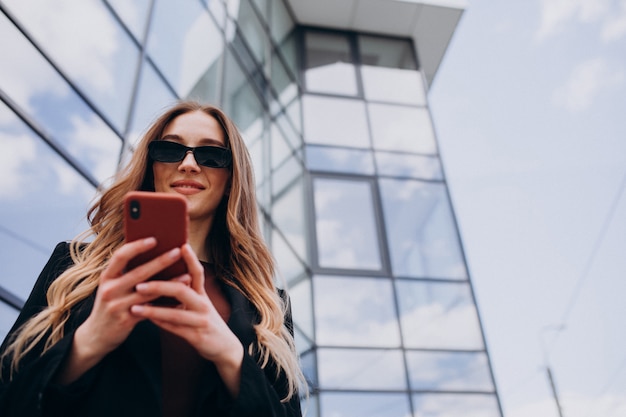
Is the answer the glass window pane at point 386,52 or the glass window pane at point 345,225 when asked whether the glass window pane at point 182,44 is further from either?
the glass window pane at point 386,52

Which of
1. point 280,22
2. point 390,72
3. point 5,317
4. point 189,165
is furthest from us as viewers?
point 390,72

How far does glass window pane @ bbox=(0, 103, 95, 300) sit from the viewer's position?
347 cm

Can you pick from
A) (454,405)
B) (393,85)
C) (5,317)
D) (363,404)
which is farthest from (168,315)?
(393,85)

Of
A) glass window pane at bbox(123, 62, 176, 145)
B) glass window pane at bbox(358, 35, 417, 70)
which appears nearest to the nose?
glass window pane at bbox(123, 62, 176, 145)

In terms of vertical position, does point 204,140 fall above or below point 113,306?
above

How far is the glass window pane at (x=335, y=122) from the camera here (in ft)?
33.4

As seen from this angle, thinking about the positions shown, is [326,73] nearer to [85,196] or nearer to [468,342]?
[468,342]

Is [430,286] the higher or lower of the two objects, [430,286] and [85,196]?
the higher

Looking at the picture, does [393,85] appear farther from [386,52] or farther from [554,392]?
[554,392]

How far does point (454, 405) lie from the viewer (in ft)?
25.4

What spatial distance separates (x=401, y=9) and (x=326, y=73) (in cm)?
254

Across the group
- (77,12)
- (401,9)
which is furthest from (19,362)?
(401,9)

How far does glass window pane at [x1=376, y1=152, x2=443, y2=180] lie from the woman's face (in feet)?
28.2

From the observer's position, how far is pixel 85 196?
4469 mm
